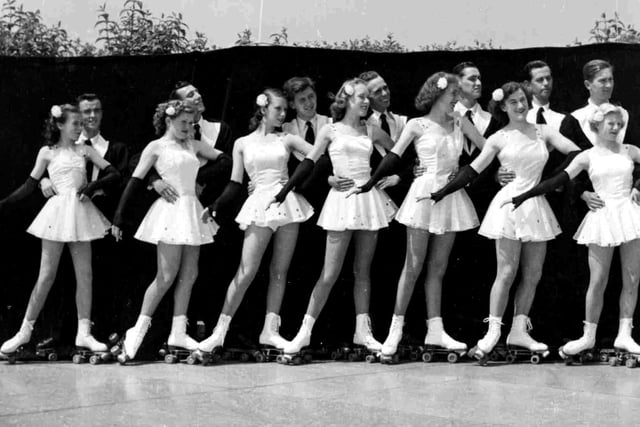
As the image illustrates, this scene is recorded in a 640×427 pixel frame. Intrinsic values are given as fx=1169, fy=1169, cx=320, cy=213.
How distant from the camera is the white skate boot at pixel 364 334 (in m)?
8.55

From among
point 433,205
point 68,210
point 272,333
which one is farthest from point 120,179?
point 433,205

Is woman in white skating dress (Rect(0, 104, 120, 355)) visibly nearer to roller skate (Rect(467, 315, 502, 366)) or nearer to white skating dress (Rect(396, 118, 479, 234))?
white skating dress (Rect(396, 118, 479, 234))

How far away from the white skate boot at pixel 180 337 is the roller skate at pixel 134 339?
0.19 meters

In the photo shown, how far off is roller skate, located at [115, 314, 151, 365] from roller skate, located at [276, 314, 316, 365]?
996 mm

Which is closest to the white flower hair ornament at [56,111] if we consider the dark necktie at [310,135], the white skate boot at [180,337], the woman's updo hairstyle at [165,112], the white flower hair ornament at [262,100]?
the woman's updo hairstyle at [165,112]

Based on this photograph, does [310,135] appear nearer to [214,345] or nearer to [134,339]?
[214,345]

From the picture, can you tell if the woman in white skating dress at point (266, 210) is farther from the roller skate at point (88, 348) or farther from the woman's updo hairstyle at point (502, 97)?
the woman's updo hairstyle at point (502, 97)

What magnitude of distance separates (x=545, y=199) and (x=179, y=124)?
8.90 ft

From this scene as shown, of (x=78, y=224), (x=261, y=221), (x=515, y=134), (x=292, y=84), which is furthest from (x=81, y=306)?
(x=515, y=134)

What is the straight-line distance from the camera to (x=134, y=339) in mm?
8414

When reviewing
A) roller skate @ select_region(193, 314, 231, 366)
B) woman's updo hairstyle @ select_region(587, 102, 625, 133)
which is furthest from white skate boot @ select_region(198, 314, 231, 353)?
woman's updo hairstyle @ select_region(587, 102, 625, 133)

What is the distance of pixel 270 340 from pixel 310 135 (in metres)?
1.58

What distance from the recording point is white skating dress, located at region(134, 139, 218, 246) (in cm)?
840

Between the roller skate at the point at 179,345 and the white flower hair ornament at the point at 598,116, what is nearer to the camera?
the white flower hair ornament at the point at 598,116
